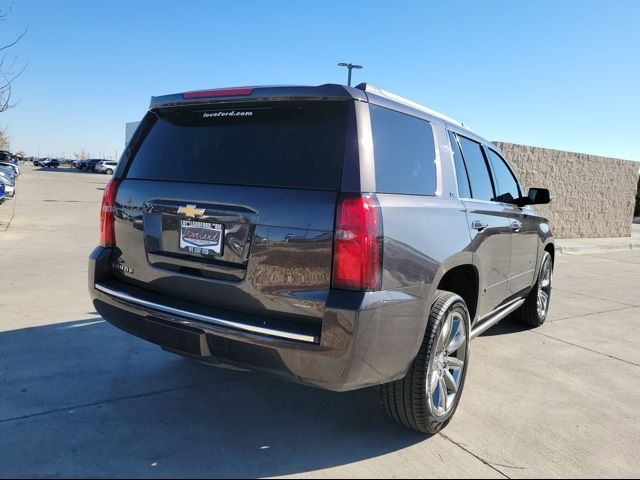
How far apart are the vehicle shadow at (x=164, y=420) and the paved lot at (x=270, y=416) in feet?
0.04

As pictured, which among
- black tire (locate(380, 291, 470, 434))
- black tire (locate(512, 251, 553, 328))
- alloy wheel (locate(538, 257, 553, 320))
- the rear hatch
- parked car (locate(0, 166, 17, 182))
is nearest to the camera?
the rear hatch

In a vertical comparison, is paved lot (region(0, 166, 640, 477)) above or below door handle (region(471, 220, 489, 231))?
below

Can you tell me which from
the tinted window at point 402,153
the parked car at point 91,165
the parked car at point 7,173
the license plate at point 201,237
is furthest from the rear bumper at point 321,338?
the parked car at point 91,165

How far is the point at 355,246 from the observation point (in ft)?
8.02

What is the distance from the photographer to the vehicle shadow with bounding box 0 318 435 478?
2.73 meters

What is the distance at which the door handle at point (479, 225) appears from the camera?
3570 mm

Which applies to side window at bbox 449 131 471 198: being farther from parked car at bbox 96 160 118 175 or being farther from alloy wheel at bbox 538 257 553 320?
parked car at bbox 96 160 118 175

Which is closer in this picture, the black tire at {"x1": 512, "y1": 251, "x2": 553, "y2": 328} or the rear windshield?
the rear windshield

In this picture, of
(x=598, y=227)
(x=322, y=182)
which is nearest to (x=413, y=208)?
(x=322, y=182)

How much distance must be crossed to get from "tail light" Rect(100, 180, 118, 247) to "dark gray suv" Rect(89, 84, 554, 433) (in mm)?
11

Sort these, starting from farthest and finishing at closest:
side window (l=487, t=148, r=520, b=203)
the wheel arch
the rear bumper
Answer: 1. side window (l=487, t=148, r=520, b=203)
2. the wheel arch
3. the rear bumper

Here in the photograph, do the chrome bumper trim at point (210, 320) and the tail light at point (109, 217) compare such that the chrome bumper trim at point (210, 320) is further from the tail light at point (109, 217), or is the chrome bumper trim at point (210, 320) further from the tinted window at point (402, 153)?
the tinted window at point (402, 153)

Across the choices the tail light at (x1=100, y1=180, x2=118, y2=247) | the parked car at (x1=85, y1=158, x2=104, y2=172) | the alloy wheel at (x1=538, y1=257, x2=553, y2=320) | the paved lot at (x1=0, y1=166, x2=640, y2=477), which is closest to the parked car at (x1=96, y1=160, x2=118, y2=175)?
the parked car at (x1=85, y1=158, x2=104, y2=172)

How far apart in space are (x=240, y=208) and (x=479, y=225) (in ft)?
5.98
